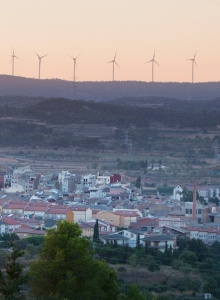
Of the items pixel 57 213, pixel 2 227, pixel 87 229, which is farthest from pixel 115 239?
pixel 57 213

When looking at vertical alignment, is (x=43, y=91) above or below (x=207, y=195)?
above

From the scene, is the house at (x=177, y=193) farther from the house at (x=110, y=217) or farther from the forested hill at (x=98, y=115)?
the forested hill at (x=98, y=115)

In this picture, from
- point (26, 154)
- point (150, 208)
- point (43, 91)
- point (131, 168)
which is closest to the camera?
Answer: point (150, 208)

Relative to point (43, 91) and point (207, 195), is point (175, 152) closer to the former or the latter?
point (207, 195)

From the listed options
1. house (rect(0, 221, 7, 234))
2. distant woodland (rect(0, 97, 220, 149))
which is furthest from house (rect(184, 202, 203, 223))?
distant woodland (rect(0, 97, 220, 149))

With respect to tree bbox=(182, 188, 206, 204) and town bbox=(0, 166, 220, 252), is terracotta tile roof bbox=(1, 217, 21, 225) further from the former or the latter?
tree bbox=(182, 188, 206, 204)

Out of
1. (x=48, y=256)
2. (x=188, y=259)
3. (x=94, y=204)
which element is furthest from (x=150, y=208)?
(x=48, y=256)
